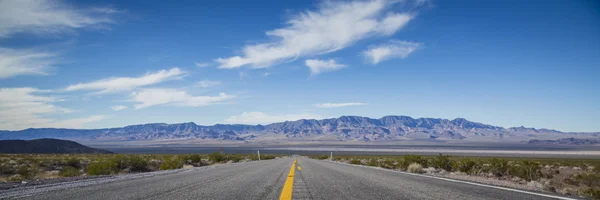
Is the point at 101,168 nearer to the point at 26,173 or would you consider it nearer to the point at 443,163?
the point at 26,173

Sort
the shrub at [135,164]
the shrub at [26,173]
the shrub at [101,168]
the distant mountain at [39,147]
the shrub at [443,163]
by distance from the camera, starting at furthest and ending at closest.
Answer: the distant mountain at [39,147] < the shrub at [443,163] < the shrub at [135,164] < the shrub at [101,168] < the shrub at [26,173]

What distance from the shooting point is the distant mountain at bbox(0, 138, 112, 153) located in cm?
10931

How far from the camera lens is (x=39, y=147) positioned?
11669 centimetres

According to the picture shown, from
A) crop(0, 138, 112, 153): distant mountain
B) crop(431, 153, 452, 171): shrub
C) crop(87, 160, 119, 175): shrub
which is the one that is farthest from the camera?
crop(0, 138, 112, 153): distant mountain

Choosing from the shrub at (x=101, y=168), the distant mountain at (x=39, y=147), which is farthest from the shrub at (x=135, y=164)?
the distant mountain at (x=39, y=147)

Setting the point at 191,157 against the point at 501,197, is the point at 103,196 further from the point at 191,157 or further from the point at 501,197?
the point at 191,157

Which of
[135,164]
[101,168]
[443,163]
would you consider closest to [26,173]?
[101,168]

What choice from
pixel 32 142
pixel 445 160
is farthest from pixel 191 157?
pixel 32 142

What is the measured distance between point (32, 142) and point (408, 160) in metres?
137

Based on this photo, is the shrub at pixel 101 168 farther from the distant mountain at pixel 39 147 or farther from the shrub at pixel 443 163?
the distant mountain at pixel 39 147

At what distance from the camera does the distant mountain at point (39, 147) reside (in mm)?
109312


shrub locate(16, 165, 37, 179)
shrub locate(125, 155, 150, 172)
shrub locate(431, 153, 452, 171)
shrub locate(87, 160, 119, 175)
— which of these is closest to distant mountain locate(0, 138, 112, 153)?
shrub locate(125, 155, 150, 172)

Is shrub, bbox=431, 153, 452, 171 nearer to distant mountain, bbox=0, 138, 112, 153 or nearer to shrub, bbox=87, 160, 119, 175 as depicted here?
shrub, bbox=87, 160, 119, 175

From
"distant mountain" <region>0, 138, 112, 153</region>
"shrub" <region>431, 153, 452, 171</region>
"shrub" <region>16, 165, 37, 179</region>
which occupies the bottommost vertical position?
"distant mountain" <region>0, 138, 112, 153</region>
